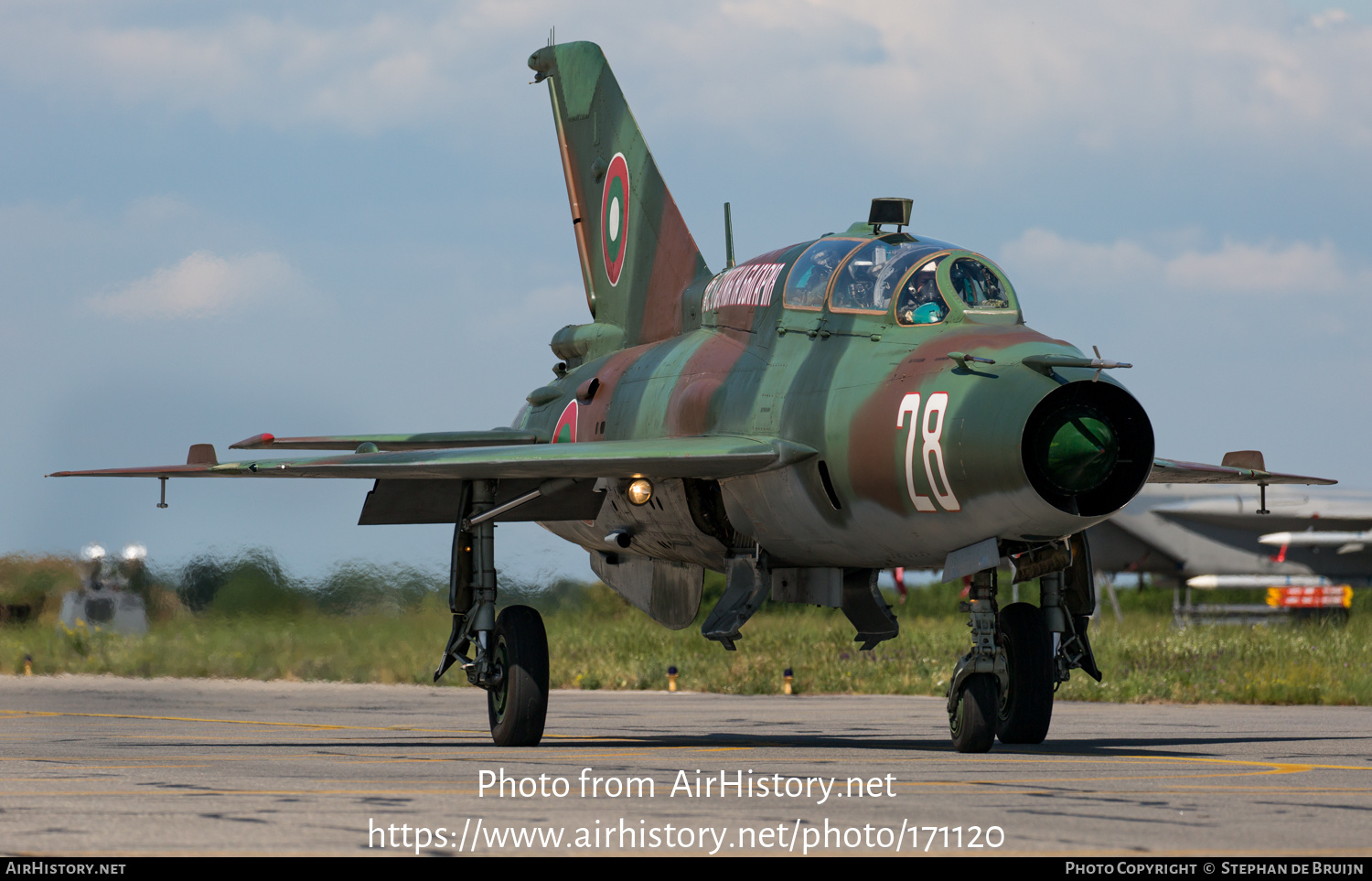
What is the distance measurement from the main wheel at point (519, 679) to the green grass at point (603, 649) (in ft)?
25.5

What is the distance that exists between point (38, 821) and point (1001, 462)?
6268 mm

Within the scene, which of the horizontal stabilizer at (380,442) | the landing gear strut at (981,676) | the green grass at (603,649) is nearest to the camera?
the landing gear strut at (981,676)

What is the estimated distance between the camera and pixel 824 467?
13.2 metres

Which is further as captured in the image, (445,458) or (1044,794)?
(445,458)

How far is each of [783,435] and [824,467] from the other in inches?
25.3

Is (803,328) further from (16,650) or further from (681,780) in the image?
(16,650)

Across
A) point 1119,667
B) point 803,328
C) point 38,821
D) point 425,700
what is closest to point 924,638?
point 1119,667

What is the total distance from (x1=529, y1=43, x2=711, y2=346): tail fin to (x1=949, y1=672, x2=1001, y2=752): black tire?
6.32m

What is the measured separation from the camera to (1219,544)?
178 feet

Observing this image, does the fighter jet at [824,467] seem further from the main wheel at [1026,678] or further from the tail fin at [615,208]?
the tail fin at [615,208]

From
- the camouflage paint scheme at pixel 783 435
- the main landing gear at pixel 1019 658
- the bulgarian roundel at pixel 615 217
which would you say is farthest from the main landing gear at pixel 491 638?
the bulgarian roundel at pixel 615 217

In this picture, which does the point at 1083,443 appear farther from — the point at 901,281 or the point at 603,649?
the point at 603,649

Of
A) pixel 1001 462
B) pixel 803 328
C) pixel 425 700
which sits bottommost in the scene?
pixel 425 700

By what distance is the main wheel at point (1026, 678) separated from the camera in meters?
13.9
